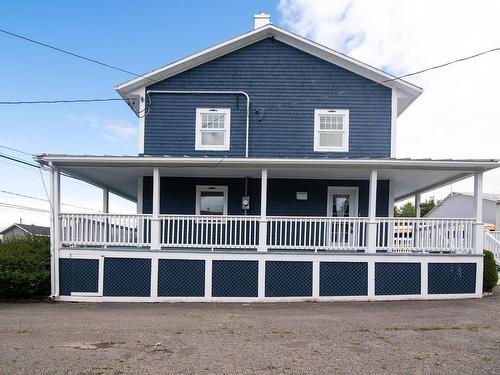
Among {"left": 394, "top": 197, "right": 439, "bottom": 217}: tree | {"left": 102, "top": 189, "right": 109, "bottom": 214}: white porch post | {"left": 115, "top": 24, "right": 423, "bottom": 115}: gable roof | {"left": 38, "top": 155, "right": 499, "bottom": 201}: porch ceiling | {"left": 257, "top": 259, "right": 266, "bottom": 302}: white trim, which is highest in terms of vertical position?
{"left": 115, "top": 24, "right": 423, "bottom": 115}: gable roof

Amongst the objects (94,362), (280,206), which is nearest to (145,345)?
(94,362)

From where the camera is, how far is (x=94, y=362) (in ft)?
17.2

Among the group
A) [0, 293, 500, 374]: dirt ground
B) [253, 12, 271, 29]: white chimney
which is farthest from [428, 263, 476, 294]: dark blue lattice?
[253, 12, 271, 29]: white chimney

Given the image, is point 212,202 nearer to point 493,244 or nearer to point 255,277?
point 255,277

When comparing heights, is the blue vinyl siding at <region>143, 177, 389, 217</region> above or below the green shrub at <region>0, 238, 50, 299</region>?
above

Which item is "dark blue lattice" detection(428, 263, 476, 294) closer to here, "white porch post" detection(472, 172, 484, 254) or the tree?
"white porch post" detection(472, 172, 484, 254)

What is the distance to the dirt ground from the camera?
16.8 ft

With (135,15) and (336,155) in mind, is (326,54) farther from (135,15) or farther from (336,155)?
(135,15)

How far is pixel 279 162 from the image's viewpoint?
998cm

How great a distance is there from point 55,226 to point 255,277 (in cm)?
528

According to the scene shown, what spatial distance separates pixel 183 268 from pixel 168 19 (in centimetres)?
1080

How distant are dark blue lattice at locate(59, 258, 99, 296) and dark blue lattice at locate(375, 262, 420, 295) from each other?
7103 millimetres

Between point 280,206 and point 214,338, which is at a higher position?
point 280,206

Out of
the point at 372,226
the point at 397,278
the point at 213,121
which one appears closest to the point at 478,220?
the point at 397,278
